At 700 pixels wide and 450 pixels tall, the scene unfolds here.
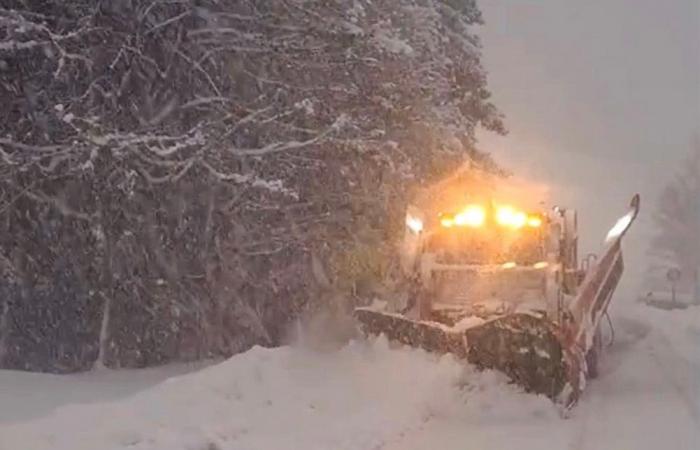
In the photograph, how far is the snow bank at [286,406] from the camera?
473 cm

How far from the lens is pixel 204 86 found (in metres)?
8.58

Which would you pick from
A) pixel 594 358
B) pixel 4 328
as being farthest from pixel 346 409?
pixel 4 328

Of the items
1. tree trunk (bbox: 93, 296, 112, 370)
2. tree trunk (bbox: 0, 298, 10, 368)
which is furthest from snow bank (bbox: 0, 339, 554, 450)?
tree trunk (bbox: 0, 298, 10, 368)

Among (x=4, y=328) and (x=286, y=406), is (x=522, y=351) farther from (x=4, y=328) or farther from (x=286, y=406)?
(x=4, y=328)

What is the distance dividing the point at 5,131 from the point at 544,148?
192 inches

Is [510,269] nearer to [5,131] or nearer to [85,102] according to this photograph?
[85,102]

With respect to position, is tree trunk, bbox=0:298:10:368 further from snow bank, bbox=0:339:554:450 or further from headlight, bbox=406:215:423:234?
headlight, bbox=406:215:423:234

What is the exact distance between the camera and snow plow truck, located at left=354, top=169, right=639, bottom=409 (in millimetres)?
6199

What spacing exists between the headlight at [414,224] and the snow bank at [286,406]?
1588 millimetres

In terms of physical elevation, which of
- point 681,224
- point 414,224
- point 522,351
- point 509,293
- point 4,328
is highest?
point 681,224

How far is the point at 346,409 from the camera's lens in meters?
5.69

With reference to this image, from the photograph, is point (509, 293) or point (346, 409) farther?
point (509, 293)

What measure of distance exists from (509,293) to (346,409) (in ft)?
7.95

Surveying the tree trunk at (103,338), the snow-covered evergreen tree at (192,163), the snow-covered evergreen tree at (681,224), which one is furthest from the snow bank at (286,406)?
the snow-covered evergreen tree at (681,224)
